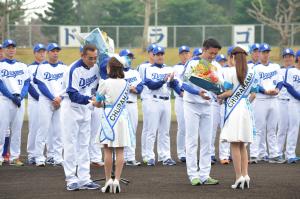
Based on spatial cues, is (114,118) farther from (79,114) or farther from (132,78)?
(132,78)

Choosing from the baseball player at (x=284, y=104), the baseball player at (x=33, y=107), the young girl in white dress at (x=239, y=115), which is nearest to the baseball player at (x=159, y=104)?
the baseball player at (x=33, y=107)

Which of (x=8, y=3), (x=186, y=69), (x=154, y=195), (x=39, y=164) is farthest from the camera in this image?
(x=8, y=3)

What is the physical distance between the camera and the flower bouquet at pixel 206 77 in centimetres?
1140

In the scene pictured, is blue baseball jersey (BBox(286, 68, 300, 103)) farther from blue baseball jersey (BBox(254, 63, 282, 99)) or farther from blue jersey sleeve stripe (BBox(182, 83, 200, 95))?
blue jersey sleeve stripe (BBox(182, 83, 200, 95))

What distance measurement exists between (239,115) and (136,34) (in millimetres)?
34364

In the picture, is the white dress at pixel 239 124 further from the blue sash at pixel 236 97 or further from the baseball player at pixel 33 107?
the baseball player at pixel 33 107

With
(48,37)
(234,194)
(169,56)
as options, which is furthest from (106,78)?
(48,37)

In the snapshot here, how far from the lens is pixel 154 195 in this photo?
35.1 feet

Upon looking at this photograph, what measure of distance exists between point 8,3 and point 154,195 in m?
26.3

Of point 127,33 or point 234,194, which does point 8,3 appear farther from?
point 234,194

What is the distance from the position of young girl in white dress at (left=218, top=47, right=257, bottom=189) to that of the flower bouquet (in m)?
0.17

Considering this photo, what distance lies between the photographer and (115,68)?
10828mm

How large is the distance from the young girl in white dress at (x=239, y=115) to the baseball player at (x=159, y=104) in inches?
135

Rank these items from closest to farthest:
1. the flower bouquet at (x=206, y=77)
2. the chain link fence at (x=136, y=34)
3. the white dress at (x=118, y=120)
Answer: the white dress at (x=118, y=120), the flower bouquet at (x=206, y=77), the chain link fence at (x=136, y=34)
